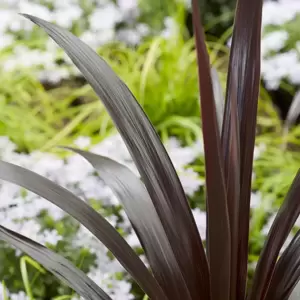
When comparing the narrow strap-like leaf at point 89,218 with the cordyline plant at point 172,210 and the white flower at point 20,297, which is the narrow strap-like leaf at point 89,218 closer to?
the cordyline plant at point 172,210

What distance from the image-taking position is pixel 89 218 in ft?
1.85

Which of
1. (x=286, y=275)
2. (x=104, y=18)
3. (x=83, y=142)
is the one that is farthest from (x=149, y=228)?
(x=104, y=18)

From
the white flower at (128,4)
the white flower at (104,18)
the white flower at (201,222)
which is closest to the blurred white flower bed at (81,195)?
the white flower at (201,222)

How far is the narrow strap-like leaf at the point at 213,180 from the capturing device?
0.44 metres

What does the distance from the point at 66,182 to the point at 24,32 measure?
69 cm

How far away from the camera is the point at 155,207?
1.84 feet

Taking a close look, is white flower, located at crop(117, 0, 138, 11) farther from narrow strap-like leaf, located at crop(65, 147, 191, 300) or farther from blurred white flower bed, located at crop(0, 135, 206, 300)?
narrow strap-like leaf, located at crop(65, 147, 191, 300)

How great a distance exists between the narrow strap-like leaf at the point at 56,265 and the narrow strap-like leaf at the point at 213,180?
5.5 inches

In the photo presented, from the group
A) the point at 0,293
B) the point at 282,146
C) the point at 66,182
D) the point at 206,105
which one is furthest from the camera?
the point at 282,146

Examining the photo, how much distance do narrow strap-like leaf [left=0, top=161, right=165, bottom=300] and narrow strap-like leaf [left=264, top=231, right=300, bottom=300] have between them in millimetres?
125

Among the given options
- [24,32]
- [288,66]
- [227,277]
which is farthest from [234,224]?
[24,32]

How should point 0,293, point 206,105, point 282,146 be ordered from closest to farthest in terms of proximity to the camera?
point 206,105
point 0,293
point 282,146

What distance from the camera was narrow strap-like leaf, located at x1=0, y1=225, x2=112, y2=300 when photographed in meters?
0.55

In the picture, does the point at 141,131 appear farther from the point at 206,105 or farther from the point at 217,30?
the point at 217,30
